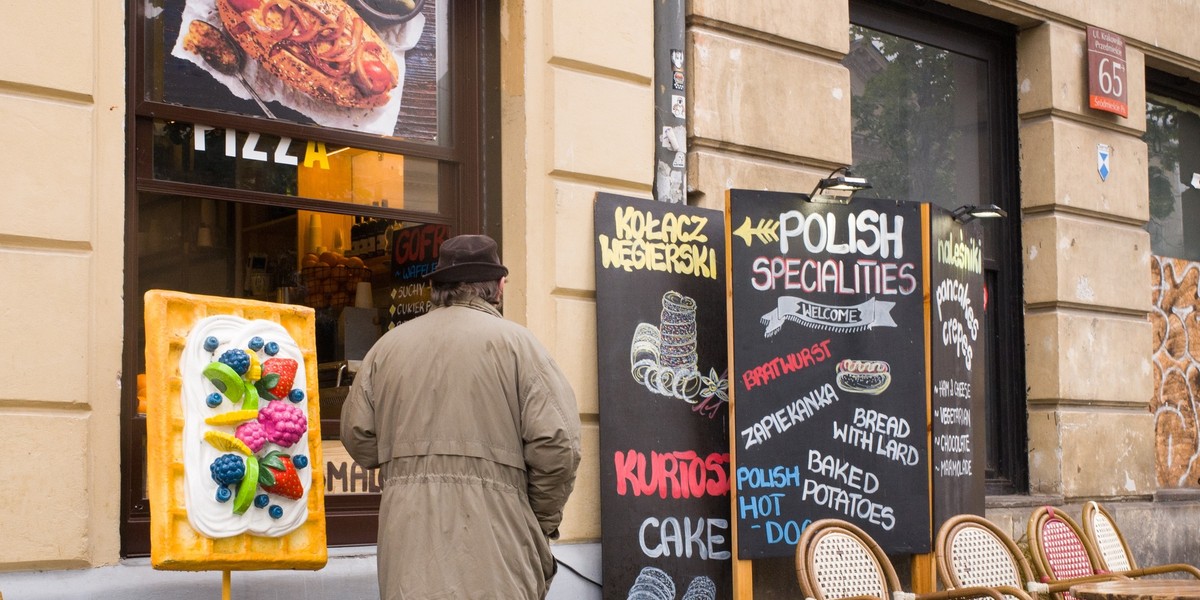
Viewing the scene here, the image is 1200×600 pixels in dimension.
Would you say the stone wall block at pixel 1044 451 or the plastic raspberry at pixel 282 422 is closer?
the plastic raspberry at pixel 282 422

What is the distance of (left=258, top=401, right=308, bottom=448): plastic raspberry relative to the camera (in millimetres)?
4461

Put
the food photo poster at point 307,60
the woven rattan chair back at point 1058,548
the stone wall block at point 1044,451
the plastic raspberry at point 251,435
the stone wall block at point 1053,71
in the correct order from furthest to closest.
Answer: the stone wall block at point 1053,71 → the stone wall block at point 1044,451 → the woven rattan chair back at point 1058,548 → the food photo poster at point 307,60 → the plastic raspberry at point 251,435

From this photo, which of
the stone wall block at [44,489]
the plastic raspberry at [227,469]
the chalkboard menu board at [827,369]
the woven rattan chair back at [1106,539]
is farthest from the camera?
the woven rattan chair back at [1106,539]

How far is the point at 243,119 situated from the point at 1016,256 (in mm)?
5418

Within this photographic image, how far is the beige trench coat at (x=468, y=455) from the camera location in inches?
169

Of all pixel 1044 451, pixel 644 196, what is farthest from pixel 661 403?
pixel 1044 451

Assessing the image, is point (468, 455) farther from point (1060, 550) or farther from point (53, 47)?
point (1060, 550)

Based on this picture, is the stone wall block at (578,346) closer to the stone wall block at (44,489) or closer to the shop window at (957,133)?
the stone wall block at (44,489)

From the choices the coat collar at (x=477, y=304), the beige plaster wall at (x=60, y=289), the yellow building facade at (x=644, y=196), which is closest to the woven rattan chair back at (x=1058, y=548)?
the yellow building facade at (x=644, y=196)

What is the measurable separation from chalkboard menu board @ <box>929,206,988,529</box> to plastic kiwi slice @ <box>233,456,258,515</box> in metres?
3.53

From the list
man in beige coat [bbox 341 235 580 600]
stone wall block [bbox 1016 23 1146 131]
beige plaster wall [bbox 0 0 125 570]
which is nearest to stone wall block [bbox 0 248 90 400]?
beige plaster wall [bbox 0 0 125 570]

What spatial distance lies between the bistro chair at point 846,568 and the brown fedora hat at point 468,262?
5.66 feet

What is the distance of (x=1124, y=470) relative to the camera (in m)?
9.03

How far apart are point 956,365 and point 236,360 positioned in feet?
12.7
